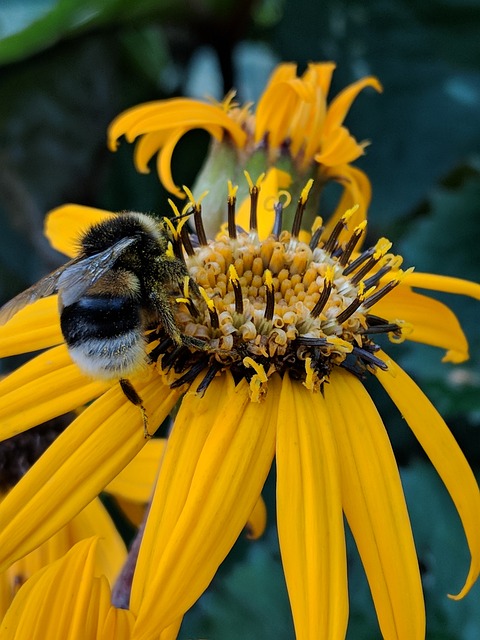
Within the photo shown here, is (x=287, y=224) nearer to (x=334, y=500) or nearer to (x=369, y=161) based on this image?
(x=334, y=500)

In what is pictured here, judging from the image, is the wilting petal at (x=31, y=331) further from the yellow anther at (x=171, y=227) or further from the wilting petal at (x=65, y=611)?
the wilting petal at (x=65, y=611)

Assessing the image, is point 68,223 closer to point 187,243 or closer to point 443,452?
point 187,243

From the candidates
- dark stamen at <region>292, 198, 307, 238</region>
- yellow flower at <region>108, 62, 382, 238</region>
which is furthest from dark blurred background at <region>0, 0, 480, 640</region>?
dark stamen at <region>292, 198, 307, 238</region>

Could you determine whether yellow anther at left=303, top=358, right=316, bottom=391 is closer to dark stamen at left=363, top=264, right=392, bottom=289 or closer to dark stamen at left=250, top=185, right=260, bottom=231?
dark stamen at left=363, top=264, right=392, bottom=289

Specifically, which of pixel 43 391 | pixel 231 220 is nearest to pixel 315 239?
pixel 231 220

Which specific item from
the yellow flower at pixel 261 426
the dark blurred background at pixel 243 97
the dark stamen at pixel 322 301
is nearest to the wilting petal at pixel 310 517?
the yellow flower at pixel 261 426

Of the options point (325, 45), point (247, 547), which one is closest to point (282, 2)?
point (325, 45)
